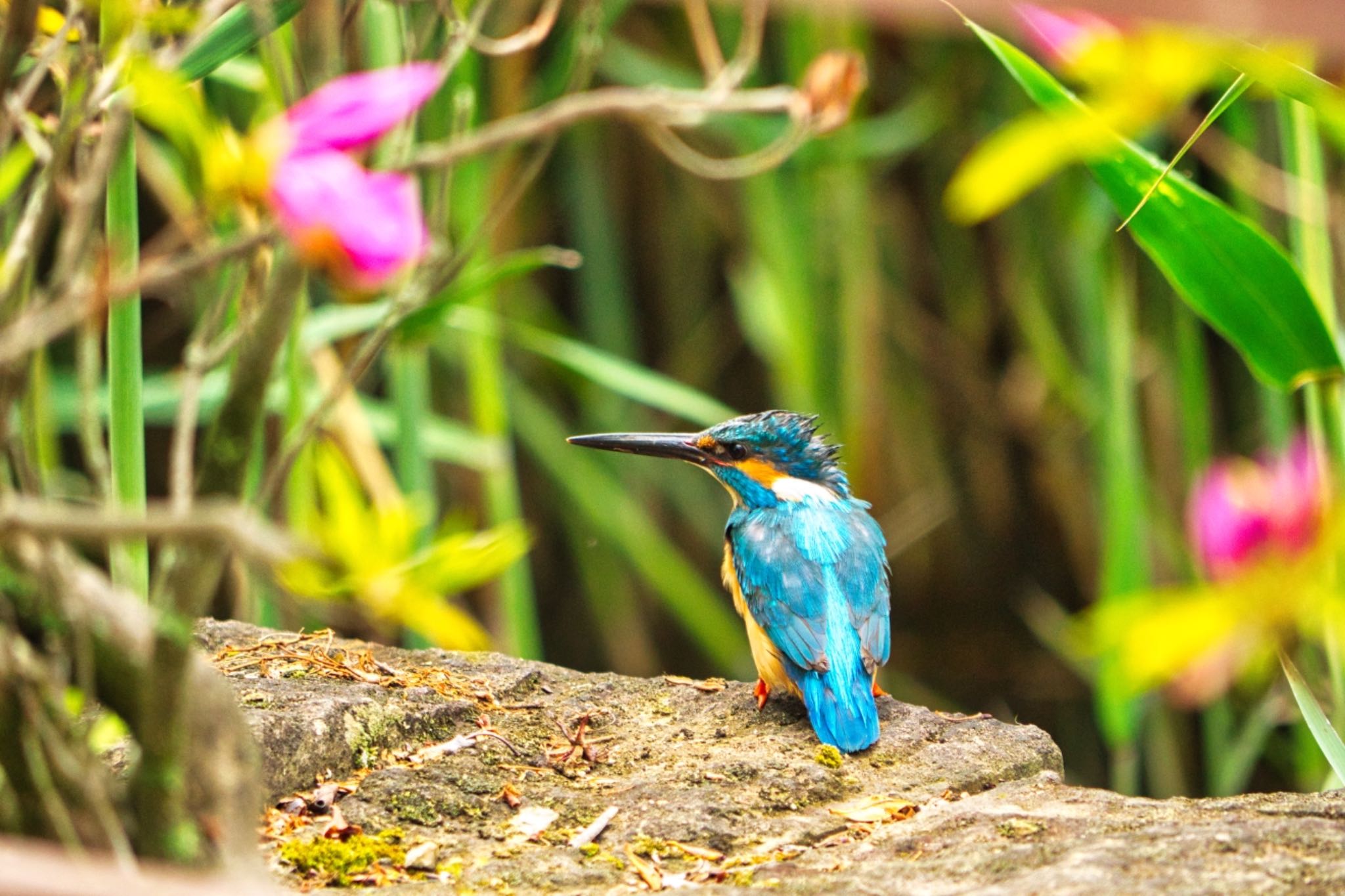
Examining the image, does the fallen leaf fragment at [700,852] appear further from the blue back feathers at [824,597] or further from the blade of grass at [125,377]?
the blade of grass at [125,377]

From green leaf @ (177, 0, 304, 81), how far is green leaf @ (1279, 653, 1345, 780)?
158 centimetres

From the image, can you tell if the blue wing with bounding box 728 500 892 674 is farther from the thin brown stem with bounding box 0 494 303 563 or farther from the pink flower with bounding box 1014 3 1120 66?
the thin brown stem with bounding box 0 494 303 563

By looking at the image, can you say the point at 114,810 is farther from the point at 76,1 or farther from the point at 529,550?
the point at 529,550

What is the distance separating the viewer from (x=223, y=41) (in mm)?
1609

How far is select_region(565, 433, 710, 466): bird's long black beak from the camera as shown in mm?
2947

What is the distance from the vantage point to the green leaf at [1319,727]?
187 centimetres

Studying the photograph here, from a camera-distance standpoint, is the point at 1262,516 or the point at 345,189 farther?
the point at 345,189

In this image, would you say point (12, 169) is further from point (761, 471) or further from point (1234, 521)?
point (761, 471)

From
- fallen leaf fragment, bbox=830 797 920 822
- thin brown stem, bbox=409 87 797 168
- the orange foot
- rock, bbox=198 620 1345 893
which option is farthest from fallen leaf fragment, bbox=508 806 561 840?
thin brown stem, bbox=409 87 797 168

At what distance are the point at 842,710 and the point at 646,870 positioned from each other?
2.21ft

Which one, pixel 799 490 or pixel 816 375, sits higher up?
pixel 816 375

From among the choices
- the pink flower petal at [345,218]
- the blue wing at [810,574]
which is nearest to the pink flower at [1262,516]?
the pink flower petal at [345,218]

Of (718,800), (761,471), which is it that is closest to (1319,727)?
(718,800)

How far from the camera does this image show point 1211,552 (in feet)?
2.25
